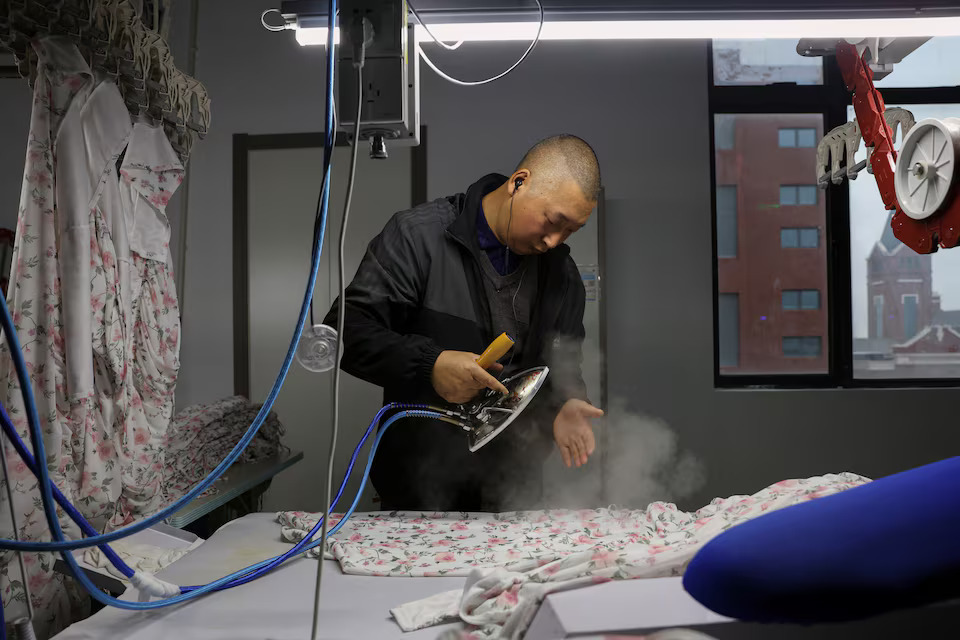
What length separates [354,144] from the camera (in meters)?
0.76

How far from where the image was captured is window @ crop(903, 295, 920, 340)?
341 cm

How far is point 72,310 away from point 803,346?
3.20m

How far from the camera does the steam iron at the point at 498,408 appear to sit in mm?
1402

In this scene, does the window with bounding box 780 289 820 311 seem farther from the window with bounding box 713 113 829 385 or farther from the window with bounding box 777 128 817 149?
the window with bounding box 777 128 817 149

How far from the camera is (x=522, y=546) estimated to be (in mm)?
1387

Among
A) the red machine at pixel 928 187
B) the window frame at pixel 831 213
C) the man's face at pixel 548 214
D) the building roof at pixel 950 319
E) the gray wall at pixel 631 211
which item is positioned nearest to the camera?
the red machine at pixel 928 187

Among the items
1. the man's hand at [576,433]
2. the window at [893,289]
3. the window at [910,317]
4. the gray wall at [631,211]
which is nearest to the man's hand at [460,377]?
the man's hand at [576,433]

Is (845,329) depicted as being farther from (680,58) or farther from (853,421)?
(680,58)

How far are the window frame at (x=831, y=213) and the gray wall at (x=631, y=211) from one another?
0.14m

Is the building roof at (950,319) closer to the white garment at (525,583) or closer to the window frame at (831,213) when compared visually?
the window frame at (831,213)

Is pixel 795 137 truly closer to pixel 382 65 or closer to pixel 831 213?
pixel 831 213

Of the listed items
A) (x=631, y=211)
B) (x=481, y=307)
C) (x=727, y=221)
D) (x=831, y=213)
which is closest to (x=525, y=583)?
(x=481, y=307)

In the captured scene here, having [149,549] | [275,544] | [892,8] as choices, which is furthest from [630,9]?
[149,549]

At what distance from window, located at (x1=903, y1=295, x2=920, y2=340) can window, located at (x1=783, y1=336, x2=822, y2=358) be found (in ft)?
1.45
